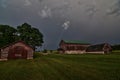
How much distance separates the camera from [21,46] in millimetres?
61562

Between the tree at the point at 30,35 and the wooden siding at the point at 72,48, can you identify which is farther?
the wooden siding at the point at 72,48

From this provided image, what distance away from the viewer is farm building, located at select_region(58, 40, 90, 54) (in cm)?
11600

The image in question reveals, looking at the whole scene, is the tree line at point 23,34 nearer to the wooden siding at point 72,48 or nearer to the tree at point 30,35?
the tree at point 30,35

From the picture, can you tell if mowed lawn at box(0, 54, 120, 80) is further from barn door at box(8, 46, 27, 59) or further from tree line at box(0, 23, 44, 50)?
tree line at box(0, 23, 44, 50)

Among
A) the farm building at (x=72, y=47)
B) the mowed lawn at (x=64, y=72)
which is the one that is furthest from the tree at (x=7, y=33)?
the mowed lawn at (x=64, y=72)

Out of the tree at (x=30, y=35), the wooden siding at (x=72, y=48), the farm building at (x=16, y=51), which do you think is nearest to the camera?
the farm building at (x=16, y=51)

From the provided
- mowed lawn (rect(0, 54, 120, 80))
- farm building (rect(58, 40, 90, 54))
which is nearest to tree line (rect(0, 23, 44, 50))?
farm building (rect(58, 40, 90, 54))

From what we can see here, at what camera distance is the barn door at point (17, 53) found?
6053 centimetres

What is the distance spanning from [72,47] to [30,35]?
2878 centimetres

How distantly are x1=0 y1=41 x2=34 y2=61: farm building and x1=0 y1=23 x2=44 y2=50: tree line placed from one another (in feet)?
120

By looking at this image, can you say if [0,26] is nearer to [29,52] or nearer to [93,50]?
[29,52]

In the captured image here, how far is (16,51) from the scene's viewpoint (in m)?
61.2

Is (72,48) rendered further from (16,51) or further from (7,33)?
(16,51)

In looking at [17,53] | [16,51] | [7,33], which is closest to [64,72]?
[16,51]
